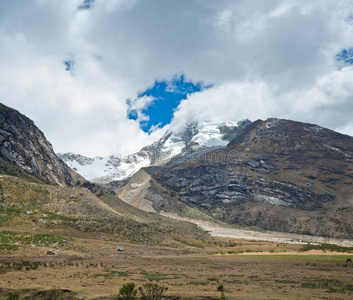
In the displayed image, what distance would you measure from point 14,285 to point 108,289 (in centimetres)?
764

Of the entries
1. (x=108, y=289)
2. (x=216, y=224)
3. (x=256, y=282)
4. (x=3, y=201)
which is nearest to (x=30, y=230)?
(x=3, y=201)

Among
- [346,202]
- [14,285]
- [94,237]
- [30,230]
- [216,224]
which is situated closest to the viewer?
[14,285]

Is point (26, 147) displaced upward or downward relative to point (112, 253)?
upward

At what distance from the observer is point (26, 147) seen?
388 ft

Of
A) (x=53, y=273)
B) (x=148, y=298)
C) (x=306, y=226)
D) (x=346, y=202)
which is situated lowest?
(x=53, y=273)

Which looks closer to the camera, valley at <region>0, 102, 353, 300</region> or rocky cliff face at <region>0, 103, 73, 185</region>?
valley at <region>0, 102, 353, 300</region>

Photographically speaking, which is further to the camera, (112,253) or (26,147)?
(26,147)

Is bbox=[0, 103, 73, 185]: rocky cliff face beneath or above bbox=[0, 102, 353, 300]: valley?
above

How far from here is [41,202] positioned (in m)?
75.1

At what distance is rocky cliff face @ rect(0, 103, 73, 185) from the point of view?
10950 centimetres

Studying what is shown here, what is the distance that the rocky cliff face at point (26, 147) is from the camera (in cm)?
10950

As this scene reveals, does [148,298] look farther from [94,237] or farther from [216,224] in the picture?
[216,224]

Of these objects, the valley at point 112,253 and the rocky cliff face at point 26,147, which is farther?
the rocky cliff face at point 26,147

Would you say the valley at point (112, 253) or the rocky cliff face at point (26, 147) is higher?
the rocky cliff face at point (26, 147)
